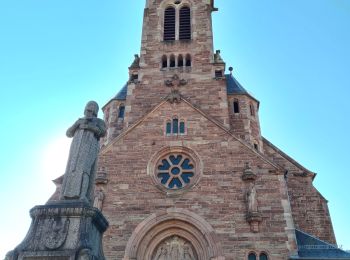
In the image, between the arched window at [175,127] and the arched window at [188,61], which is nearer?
the arched window at [175,127]

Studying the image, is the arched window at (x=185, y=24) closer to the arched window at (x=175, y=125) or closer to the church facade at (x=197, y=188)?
the church facade at (x=197, y=188)

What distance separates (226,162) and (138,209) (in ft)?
13.8

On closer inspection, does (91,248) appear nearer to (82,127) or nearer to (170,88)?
(82,127)

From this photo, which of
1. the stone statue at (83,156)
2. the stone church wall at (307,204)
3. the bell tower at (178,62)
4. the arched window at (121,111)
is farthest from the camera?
the arched window at (121,111)

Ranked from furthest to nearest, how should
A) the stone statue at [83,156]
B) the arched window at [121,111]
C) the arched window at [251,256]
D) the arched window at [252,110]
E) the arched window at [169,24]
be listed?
1. the arched window at [121,111]
2. the arched window at [169,24]
3. the arched window at [252,110]
4. the arched window at [251,256]
5. the stone statue at [83,156]

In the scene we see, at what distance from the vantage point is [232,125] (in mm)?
23484

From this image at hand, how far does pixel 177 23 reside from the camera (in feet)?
84.1

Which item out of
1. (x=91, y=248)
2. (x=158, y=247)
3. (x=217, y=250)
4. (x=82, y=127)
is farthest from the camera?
(x=158, y=247)

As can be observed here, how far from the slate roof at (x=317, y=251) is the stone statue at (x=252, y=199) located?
85.1 inches

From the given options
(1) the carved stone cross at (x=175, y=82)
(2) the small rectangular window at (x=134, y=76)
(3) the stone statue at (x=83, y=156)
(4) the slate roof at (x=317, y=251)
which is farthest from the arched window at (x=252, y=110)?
(3) the stone statue at (x=83, y=156)

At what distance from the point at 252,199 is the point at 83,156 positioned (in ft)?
28.6

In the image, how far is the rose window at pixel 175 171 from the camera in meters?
17.4

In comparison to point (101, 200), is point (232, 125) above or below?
above

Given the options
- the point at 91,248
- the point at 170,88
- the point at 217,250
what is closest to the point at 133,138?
the point at 170,88
